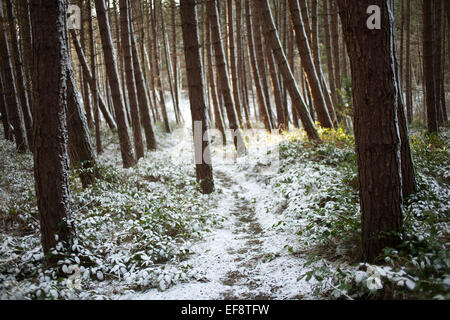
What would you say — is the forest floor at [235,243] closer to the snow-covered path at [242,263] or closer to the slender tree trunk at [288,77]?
the snow-covered path at [242,263]

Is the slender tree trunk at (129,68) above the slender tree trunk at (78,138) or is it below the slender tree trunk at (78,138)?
above

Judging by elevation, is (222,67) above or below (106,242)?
above

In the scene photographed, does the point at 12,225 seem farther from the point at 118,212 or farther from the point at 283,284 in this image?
the point at 283,284

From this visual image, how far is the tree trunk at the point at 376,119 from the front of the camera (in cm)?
295

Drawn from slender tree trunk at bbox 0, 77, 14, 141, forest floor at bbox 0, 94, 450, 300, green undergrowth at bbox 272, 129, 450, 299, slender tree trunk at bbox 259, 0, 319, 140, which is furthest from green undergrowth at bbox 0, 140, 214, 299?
slender tree trunk at bbox 0, 77, 14, 141

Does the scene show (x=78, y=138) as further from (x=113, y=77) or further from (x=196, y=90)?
(x=113, y=77)

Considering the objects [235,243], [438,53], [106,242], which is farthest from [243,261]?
[438,53]

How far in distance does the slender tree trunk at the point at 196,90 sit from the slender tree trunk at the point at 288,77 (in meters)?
3.05

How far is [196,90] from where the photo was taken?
7.11m

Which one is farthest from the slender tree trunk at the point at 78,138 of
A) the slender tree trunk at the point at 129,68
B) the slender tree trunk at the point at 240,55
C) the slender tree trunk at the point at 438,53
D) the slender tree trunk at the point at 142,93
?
the slender tree trunk at the point at 438,53

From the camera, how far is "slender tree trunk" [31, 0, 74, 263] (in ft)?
11.1

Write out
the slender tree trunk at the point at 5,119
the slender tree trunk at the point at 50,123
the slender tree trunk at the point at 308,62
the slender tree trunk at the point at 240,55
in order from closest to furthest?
the slender tree trunk at the point at 50,123, the slender tree trunk at the point at 308,62, the slender tree trunk at the point at 5,119, the slender tree trunk at the point at 240,55

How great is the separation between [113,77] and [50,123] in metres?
6.30

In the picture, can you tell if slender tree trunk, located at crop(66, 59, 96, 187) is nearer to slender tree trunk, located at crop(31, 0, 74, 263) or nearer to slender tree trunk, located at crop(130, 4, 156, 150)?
slender tree trunk, located at crop(31, 0, 74, 263)
